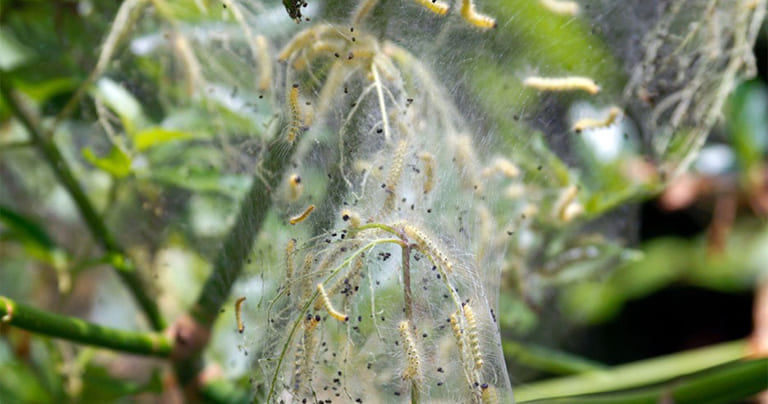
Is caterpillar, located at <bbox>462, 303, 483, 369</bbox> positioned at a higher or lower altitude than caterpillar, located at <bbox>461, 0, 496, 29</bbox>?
lower

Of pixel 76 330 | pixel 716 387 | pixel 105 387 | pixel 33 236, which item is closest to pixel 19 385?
pixel 105 387

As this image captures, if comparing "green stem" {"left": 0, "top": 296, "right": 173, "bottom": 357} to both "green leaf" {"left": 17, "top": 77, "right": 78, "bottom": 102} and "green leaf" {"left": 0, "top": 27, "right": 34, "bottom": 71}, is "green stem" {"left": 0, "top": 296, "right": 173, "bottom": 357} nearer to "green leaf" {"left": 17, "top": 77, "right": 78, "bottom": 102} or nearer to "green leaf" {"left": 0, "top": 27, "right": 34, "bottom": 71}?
"green leaf" {"left": 17, "top": 77, "right": 78, "bottom": 102}

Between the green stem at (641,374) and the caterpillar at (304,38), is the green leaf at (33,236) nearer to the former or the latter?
the caterpillar at (304,38)

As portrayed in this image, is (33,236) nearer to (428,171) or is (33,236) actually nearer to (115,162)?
(115,162)

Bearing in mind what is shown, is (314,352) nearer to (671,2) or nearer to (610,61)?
(610,61)

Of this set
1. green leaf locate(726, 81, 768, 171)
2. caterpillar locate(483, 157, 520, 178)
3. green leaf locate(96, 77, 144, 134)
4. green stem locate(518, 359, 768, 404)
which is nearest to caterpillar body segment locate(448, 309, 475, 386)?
green stem locate(518, 359, 768, 404)
